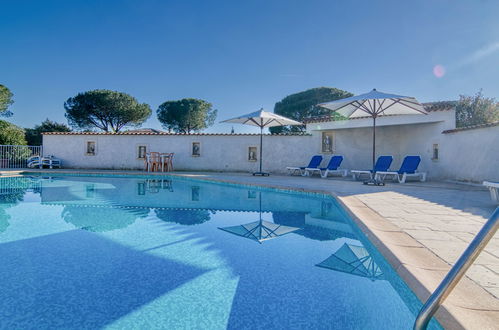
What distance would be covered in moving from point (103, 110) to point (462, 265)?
33357mm

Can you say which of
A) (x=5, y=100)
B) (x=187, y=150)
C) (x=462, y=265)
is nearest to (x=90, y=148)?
(x=187, y=150)

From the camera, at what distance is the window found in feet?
47.1

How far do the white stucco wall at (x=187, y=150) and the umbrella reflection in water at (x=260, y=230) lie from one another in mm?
10001

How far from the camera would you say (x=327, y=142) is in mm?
14445

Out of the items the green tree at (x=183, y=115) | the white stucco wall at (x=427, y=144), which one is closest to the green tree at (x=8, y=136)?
the green tree at (x=183, y=115)

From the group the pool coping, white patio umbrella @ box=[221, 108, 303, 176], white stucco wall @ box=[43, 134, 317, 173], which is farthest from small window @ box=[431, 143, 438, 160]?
the pool coping

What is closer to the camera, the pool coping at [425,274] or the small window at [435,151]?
the pool coping at [425,274]

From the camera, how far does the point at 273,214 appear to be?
579cm

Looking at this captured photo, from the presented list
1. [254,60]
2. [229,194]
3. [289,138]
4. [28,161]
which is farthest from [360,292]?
[28,161]

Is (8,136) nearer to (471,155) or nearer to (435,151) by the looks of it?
(435,151)

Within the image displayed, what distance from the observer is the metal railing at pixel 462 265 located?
1.17 meters

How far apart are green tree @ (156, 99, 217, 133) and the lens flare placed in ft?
86.9

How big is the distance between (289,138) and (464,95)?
19304mm

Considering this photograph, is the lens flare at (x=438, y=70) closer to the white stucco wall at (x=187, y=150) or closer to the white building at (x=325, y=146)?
the white building at (x=325, y=146)
